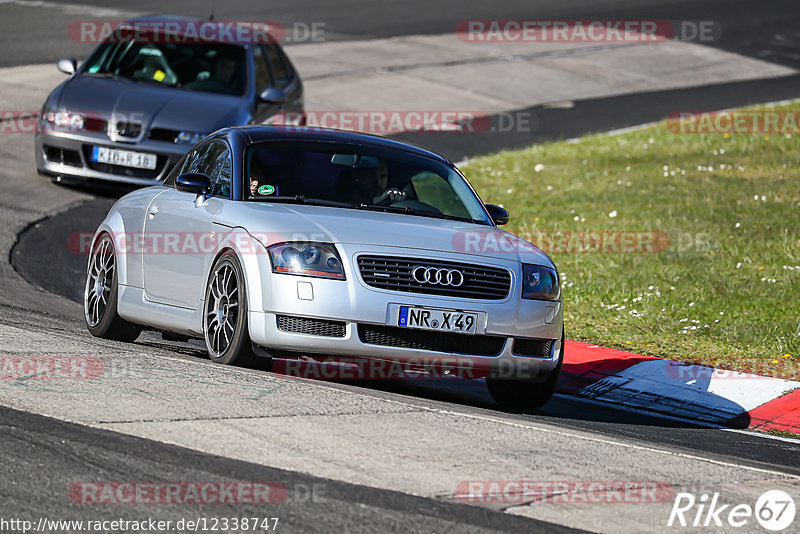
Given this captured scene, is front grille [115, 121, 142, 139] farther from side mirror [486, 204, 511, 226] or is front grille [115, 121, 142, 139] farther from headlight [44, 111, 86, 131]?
side mirror [486, 204, 511, 226]

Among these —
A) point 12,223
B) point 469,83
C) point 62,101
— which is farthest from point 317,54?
point 12,223

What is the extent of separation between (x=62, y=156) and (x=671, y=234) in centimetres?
636

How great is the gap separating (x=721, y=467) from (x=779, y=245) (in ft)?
24.6

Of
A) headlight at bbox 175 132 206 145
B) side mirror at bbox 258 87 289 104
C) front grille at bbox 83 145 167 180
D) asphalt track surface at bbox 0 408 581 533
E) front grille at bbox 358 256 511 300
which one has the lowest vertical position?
front grille at bbox 83 145 167 180

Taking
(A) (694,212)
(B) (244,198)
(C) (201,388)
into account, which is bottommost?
→ (A) (694,212)

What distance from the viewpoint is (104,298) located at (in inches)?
359

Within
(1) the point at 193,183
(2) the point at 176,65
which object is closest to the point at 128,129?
(2) the point at 176,65

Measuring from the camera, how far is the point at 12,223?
12.9 meters

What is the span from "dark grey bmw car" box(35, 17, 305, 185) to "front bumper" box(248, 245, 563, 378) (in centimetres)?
676

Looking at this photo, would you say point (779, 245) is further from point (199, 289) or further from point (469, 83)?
point (469, 83)

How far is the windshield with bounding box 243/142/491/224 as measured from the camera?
27.0 feet

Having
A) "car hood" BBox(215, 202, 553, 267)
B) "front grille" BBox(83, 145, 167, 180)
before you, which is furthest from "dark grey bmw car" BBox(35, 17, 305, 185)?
"car hood" BBox(215, 202, 553, 267)

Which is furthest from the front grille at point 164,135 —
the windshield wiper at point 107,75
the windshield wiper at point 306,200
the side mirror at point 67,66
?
the windshield wiper at point 306,200

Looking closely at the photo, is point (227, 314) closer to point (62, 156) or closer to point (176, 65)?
point (62, 156)
